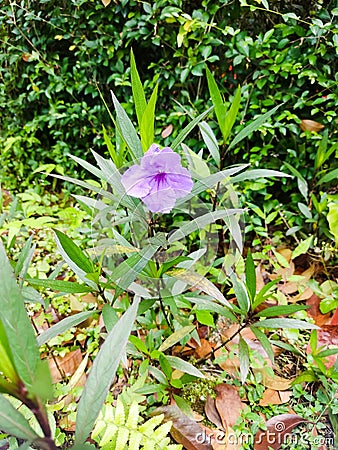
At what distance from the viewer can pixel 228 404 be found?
41.7 inches

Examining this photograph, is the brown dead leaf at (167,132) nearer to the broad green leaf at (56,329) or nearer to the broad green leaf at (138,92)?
the broad green leaf at (138,92)

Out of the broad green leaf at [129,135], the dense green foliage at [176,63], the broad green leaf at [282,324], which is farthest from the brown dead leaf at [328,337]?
the broad green leaf at [129,135]

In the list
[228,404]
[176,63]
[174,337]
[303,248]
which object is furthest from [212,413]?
[176,63]

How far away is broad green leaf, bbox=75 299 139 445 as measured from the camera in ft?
1.44

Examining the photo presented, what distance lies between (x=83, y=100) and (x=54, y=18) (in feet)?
1.29

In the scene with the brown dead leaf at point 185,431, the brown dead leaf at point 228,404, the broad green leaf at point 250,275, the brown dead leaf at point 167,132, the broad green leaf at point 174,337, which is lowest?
the brown dead leaf at point 228,404

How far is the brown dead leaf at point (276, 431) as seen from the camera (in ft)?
3.16

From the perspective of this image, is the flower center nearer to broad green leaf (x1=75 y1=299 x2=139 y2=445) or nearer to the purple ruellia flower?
the purple ruellia flower

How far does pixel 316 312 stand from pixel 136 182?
99cm

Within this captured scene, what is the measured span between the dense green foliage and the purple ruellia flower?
904 millimetres

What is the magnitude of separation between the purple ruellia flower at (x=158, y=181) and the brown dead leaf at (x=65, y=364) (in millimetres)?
761

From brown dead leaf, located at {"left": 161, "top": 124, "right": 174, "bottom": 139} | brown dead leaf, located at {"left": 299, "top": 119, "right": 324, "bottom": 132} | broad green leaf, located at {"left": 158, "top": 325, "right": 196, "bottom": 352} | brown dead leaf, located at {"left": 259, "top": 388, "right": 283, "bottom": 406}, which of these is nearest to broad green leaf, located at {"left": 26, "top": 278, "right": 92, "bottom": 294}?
broad green leaf, located at {"left": 158, "top": 325, "right": 196, "bottom": 352}

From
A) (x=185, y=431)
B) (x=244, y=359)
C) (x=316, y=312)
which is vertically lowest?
(x=316, y=312)

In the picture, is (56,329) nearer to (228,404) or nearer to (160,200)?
(160,200)
